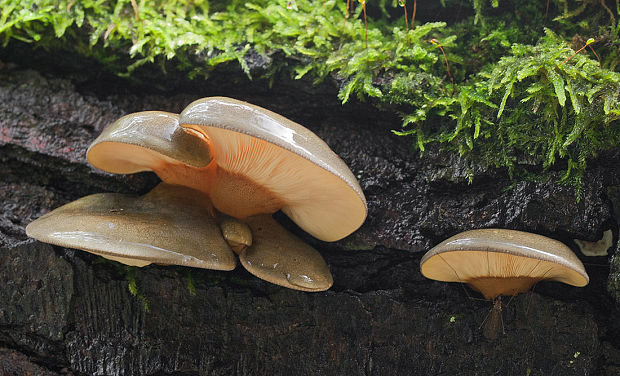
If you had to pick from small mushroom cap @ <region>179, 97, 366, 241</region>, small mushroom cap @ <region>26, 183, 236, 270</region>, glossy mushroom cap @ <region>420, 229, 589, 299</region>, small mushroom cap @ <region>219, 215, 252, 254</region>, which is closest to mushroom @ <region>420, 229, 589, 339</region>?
glossy mushroom cap @ <region>420, 229, 589, 299</region>

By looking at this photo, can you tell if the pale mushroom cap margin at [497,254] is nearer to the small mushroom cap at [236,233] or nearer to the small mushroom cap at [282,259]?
the small mushroom cap at [282,259]

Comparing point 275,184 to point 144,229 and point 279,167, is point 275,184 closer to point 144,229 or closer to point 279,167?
point 279,167

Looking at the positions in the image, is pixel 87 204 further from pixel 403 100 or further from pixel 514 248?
pixel 514 248

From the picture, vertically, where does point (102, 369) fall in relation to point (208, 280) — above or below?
below

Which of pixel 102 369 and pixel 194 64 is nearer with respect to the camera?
pixel 102 369

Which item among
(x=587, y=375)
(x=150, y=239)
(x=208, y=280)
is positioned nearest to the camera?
(x=150, y=239)

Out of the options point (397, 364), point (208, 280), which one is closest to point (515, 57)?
point (397, 364)

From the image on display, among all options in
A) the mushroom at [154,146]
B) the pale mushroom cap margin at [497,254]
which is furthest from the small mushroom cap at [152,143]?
the pale mushroom cap margin at [497,254]
